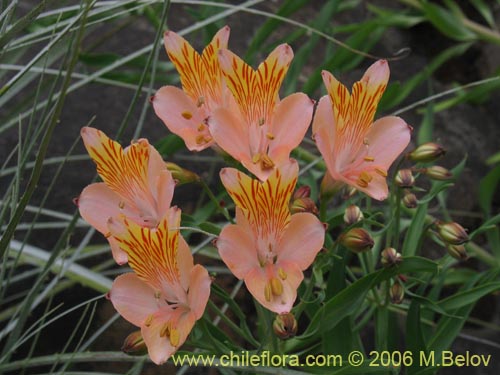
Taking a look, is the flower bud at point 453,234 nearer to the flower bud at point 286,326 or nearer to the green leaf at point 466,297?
the green leaf at point 466,297

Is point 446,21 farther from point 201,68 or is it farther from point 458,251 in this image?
point 201,68

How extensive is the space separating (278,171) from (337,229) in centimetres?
72

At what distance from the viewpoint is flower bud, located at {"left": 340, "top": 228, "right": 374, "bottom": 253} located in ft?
2.11

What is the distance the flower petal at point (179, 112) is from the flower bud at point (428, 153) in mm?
215

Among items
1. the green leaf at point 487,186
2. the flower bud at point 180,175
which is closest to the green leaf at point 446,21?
the green leaf at point 487,186

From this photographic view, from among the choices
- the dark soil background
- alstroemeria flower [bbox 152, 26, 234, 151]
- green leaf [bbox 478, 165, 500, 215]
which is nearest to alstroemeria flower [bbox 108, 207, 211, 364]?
alstroemeria flower [bbox 152, 26, 234, 151]

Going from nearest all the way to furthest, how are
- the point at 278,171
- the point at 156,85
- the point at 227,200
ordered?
the point at 278,171, the point at 227,200, the point at 156,85

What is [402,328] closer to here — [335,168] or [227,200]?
[227,200]

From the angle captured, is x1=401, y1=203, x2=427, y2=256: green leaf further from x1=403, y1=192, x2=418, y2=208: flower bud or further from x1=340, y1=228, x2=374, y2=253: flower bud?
x1=340, y1=228, x2=374, y2=253: flower bud

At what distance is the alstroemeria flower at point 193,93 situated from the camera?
642mm

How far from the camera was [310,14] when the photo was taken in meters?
1.71

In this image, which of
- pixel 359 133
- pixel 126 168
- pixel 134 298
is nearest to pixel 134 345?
pixel 134 298

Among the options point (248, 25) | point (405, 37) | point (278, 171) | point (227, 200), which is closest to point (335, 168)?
point (278, 171)

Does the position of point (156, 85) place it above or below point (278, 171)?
below
